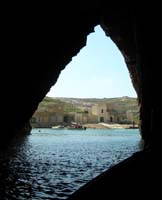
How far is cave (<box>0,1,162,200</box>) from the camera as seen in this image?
10.6m

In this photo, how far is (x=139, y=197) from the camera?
959 centimetres

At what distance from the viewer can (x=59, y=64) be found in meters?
21.1

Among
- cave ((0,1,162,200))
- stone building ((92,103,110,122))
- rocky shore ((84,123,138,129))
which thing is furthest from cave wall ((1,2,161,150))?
stone building ((92,103,110,122))

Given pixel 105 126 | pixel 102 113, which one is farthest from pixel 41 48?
pixel 102 113

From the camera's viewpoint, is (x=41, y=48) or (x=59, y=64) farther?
(x=59, y=64)

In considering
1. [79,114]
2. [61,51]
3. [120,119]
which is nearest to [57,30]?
[61,51]

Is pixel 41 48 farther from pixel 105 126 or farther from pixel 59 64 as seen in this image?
pixel 105 126

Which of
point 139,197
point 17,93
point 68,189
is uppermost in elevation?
point 17,93

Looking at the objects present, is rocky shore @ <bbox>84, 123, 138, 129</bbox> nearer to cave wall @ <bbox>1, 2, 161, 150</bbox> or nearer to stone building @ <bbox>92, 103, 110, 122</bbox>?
stone building @ <bbox>92, 103, 110, 122</bbox>

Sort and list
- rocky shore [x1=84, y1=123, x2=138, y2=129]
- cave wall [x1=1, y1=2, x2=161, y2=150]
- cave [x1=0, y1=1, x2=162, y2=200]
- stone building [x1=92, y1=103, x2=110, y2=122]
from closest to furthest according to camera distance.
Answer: cave [x1=0, y1=1, x2=162, y2=200] → cave wall [x1=1, y1=2, x2=161, y2=150] → rocky shore [x1=84, y1=123, x2=138, y2=129] → stone building [x1=92, y1=103, x2=110, y2=122]

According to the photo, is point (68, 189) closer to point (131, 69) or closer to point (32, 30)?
A: point (32, 30)

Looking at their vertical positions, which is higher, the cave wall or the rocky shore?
the cave wall

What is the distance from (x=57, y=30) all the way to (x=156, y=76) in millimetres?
5823

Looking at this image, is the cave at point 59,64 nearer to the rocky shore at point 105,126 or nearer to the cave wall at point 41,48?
the cave wall at point 41,48
